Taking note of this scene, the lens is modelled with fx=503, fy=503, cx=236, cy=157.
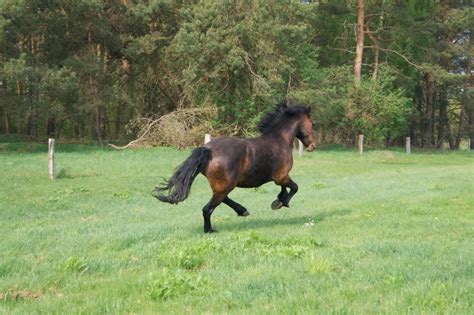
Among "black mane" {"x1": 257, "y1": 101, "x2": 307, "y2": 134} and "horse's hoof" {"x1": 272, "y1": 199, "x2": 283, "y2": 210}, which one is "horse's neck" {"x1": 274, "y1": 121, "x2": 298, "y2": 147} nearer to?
"black mane" {"x1": 257, "y1": 101, "x2": 307, "y2": 134}

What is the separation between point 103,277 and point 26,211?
7.79 meters

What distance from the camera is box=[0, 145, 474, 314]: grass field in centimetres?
478

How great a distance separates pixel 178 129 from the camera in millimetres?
35688

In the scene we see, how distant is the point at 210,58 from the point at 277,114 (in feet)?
95.4

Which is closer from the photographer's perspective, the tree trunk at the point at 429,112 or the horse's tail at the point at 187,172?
the horse's tail at the point at 187,172

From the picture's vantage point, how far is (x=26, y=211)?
12.8 metres

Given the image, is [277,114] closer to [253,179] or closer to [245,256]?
[253,179]

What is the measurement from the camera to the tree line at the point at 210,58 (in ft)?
119

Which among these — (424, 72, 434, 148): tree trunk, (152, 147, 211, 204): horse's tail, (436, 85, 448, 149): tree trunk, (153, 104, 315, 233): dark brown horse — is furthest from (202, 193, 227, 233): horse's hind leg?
(436, 85, 448, 149): tree trunk

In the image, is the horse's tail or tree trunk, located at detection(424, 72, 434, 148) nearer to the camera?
the horse's tail

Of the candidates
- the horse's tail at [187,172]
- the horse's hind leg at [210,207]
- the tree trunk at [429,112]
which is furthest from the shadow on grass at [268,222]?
the tree trunk at [429,112]

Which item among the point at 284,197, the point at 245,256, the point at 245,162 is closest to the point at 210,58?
the point at 284,197

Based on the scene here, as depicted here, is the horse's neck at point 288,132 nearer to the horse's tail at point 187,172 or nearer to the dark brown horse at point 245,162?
the dark brown horse at point 245,162

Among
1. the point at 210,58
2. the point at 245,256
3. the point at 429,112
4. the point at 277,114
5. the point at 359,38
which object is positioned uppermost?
the point at 359,38
